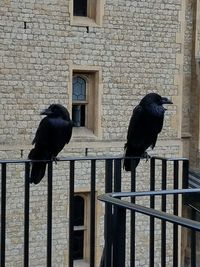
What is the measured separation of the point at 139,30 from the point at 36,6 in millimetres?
2191

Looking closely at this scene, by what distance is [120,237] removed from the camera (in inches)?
75.0

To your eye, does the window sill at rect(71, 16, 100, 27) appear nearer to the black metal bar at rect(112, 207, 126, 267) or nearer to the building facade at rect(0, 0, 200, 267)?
the building facade at rect(0, 0, 200, 267)

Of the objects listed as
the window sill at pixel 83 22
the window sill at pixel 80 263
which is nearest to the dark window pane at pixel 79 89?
the window sill at pixel 83 22

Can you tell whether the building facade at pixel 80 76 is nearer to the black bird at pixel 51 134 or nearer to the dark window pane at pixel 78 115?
the dark window pane at pixel 78 115

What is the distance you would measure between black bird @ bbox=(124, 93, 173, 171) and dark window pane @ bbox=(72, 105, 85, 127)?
744cm

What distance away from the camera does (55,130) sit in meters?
4.20

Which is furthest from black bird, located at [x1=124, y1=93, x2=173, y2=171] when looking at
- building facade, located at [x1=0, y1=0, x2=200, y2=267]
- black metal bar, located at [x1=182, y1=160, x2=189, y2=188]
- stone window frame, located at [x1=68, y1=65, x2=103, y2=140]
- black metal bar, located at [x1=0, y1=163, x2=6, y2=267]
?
stone window frame, located at [x1=68, y1=65, x2=103, y2=140]

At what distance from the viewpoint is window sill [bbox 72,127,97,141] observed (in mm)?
12031

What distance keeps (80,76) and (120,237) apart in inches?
412

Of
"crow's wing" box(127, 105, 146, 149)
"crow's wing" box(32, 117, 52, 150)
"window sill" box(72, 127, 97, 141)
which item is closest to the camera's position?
"crow's wing" box(32, 117, 52, 150)

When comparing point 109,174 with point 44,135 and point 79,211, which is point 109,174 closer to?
point 44,135

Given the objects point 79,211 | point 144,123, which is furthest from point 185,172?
point 79,211

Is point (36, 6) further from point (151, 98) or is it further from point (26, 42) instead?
point (151, 98)

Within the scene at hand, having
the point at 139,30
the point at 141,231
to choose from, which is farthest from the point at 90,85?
the point at 141,231
